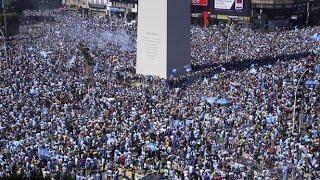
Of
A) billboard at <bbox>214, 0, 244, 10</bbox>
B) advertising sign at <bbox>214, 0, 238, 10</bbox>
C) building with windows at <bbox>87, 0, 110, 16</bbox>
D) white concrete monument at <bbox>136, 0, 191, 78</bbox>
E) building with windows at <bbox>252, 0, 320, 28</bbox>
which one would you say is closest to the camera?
white concrete monument at <bbox>136, 0, 191, 78</bbox>

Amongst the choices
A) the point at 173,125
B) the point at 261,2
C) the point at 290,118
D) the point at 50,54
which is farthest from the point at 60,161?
the point at 261,2

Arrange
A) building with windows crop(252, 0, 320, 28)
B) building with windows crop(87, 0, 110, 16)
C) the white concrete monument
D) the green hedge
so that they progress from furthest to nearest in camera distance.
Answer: building with windows crop(87, 0, 110, 16) → building with windows crop(252, 0, 320, 28) → the green hedge → the white concrete monument

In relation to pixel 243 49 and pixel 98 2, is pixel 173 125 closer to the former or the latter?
pixel 243 49

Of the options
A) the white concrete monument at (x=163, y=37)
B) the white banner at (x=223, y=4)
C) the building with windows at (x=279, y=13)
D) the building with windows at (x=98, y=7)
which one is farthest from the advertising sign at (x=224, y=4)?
the white concrete monument at (x=163, y=37)

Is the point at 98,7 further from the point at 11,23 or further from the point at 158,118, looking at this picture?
the point at 158,118

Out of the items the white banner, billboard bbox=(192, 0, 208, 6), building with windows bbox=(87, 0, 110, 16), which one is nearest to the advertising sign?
the white banner

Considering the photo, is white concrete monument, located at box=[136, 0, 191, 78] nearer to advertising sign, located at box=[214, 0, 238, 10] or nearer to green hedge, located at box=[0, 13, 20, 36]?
advertising sign, located at box=[214, 0, 238, 10]
